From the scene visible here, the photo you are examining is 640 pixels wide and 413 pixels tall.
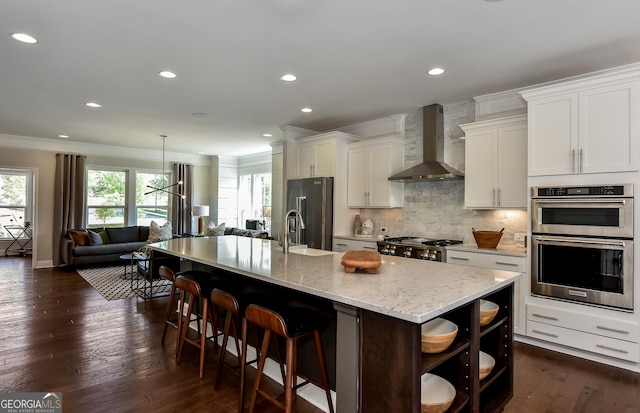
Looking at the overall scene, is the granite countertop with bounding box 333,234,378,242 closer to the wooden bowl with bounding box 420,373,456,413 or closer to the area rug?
the area rug

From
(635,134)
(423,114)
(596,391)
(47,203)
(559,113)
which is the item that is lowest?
(596,391)

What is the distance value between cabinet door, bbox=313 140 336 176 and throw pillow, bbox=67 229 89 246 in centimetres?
514

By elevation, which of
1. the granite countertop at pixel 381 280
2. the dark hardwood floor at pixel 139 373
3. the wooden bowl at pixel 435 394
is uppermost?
the granite countertop at pixel 381 280

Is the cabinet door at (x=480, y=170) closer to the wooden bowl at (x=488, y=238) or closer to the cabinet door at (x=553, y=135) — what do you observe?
the wooden bowl at (x=488, y=238)

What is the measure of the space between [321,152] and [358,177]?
0.70 metres

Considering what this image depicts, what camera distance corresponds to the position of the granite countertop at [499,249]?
344 cm

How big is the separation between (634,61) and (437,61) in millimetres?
1716

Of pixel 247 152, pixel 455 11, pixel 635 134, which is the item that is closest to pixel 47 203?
pixel 247 152

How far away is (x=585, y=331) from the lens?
9.80 ft

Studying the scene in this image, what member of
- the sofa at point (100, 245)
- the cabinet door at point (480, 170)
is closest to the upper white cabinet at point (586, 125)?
the cabinet door at point (480, 170)

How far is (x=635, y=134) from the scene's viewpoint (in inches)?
110

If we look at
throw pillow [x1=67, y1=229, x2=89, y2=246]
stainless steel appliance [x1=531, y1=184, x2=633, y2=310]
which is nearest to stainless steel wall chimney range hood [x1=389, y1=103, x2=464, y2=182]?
stainless steel appliance [x1=531, y1=184, x2=633, y2=310]

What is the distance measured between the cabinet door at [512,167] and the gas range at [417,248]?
78 centimetres

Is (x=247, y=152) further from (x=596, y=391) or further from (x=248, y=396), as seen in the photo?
(x=596, y=391)
